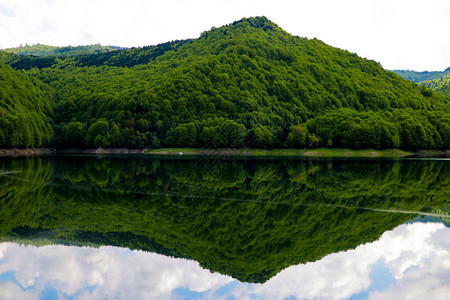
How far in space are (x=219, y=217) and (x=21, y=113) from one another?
14390 cm

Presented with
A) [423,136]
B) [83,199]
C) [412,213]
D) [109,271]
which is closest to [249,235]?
[109,271]

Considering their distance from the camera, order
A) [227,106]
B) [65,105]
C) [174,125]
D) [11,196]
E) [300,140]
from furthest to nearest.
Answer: [65,105] < [227,106] < [174,125] < [300,140] < [11,196]

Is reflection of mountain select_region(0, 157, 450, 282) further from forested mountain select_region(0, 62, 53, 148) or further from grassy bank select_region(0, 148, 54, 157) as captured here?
forested mountain select_region(0, 62, 53, 148)

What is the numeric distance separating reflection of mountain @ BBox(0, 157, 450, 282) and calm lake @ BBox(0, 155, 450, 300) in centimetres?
9

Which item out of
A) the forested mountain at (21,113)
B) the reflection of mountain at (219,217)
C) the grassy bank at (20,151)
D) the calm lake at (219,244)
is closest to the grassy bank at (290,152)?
the grassy bank at (20,151)

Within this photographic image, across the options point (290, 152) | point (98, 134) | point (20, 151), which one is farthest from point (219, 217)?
point (98, 134)

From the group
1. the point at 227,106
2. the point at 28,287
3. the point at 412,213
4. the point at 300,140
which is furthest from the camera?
the point at 227,106

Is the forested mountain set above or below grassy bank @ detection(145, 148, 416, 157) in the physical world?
above

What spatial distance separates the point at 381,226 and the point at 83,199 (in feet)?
75.6

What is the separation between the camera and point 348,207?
1069 inches

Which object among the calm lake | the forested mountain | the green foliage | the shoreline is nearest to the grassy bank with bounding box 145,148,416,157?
the shoreline

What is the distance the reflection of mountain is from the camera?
1777 centimetres

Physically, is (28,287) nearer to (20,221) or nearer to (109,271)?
(109,271)

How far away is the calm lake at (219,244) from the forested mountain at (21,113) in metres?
101
